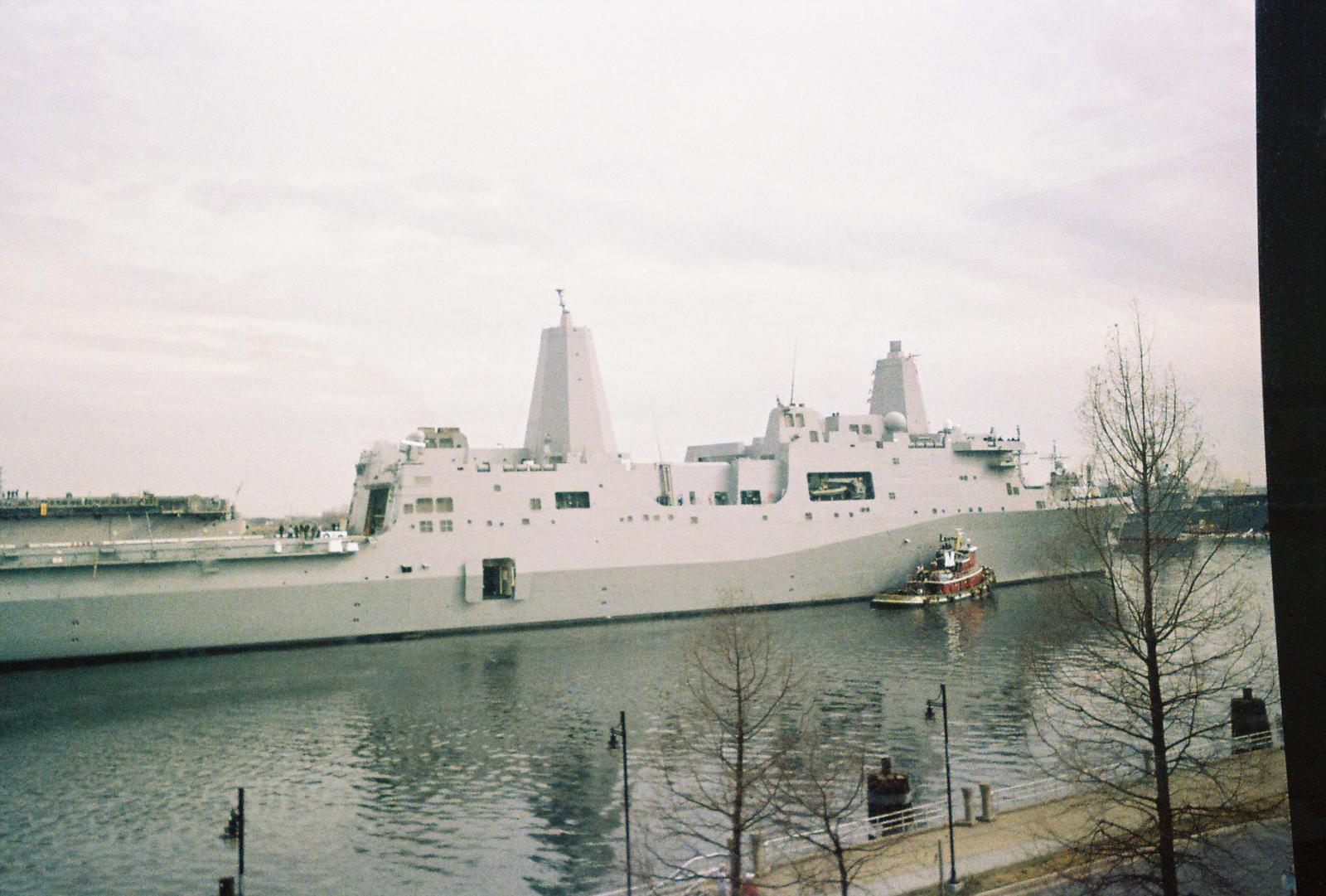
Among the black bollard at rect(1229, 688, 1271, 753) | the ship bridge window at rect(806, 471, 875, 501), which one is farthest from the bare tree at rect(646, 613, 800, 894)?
the ship bridge window at rect(806, 471, 875, 501)

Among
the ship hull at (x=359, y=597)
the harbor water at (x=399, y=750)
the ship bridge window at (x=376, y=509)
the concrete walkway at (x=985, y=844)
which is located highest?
the ship bridge window at (x=376, y=509)

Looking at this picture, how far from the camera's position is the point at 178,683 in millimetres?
23484

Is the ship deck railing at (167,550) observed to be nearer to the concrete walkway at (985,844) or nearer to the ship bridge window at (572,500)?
the ship bridge window at (572,500)

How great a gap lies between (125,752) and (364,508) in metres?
16.7

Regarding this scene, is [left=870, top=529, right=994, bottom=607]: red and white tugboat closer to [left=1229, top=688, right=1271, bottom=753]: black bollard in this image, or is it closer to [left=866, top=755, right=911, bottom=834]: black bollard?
[left=1229, top=688, right=1271, bottom=753]: black bollard

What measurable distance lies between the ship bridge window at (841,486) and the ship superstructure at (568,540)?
7 cm

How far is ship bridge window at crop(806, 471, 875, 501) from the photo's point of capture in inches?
1446

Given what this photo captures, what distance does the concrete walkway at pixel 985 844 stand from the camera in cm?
945

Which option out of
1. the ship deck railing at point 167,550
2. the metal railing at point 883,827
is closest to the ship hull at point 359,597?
the ship deck railing at point 167,550

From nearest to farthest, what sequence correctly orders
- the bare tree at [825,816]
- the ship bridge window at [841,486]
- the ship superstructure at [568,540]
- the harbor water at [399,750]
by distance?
1. the bare tree at [825,816]
2. the harbor water at [399,750]
3. the ship superstructure at [568,540]
4. the ship bridge window at [841,486]

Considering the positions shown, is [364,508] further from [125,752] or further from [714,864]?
[714,864]

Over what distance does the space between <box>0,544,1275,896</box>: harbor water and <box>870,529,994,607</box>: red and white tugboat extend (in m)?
6.40

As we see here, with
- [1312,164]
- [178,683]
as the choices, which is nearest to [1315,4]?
[1312,164]

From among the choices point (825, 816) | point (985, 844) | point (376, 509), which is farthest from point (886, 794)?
point (376, 509)
